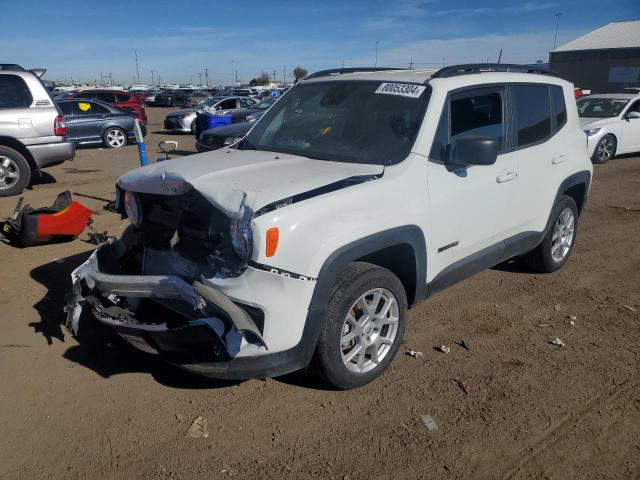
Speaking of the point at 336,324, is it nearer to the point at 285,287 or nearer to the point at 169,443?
the point at 285,287

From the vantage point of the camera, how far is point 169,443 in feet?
9.41

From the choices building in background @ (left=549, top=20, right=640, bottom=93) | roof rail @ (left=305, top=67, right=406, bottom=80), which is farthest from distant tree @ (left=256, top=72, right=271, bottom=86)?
roof rail @ (left=305, top=67, right=406, bottom=80)

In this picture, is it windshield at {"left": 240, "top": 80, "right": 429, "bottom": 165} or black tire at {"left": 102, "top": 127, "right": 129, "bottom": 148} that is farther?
black tire at {"left": 102, "top": 127, "right": 129, "bottom": 148}

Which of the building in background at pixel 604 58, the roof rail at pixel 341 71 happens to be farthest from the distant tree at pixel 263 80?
the roof rail at pixel 341 71

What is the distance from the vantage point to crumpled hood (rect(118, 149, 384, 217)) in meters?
2.88

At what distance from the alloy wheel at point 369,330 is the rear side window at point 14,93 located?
25.8 feet

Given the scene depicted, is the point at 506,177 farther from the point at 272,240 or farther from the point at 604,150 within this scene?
the point at 604,150

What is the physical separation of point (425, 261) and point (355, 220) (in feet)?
2.44

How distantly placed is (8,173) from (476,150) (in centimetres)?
799

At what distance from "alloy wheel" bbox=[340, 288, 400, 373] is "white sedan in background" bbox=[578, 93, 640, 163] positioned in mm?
10405

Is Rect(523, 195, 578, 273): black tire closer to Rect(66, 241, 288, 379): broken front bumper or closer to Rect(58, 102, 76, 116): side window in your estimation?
Rect(66, 241, 288, 379): broken front bumper

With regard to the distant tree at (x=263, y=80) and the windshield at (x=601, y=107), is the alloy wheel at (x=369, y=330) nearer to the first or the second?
the windshield at (x=601, y=107)

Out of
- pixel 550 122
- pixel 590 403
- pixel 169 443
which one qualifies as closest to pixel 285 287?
pixel 169 443

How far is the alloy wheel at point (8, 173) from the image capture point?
8.54m
